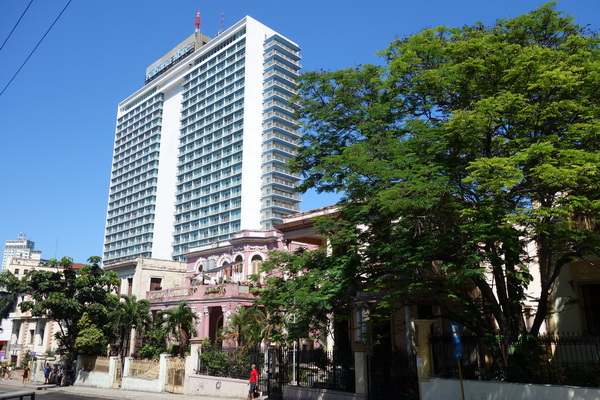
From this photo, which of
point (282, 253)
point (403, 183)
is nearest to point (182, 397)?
point (282, 253)

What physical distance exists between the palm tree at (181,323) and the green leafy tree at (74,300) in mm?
5696

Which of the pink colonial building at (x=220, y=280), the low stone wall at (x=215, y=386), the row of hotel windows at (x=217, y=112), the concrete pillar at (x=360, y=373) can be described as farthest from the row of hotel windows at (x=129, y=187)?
the concrete pillar at (x=360, y=373)

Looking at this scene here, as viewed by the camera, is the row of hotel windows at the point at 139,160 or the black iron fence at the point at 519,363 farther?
the row of hotel windows at the point at 139,160

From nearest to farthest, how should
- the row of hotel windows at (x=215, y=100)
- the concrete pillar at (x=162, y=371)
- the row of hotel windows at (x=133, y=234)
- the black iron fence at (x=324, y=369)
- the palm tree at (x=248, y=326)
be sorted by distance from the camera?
the black iron fence at (x=324, y=369), the palm tree at (x=248, y=326), the concrete pillar at (x=162, y=371), the row of hotel windows at (x=215, y=100), the row of hotel windows at (x=133, y=234)

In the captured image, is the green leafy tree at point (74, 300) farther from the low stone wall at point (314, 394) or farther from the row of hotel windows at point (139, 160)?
the row of hotel windows at point (139, 160)

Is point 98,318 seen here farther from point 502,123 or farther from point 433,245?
point 502,123

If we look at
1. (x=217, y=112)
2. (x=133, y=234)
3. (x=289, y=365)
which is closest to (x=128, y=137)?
(x=133, y=234)

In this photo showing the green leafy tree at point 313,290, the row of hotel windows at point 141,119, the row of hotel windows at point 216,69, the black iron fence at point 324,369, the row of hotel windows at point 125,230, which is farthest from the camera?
the row of hotel windows at point 141,119

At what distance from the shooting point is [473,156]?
49.4 ft

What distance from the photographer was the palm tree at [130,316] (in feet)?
103

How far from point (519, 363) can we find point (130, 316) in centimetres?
2521

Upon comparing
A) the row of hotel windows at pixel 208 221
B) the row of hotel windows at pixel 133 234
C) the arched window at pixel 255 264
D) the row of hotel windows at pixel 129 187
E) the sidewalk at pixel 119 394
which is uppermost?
the row of hotel windows at pixel 129 187

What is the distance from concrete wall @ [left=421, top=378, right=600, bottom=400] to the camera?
1252 centimetres

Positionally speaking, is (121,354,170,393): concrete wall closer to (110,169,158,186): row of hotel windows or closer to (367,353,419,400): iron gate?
(367,353,419,400): iron gate
